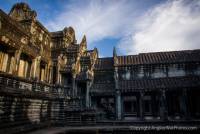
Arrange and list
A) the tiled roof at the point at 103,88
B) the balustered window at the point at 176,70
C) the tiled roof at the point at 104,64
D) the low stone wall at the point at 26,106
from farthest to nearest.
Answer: the tiled roof at the point at 104,64 → the balustered window at the point at 176,70 → the tiled roof at the point at 103,88 → the low stone wall at the point at 26,106

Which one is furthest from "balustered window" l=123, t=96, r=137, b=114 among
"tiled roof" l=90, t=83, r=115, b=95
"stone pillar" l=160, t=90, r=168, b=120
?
"stone pillar" l=160, t=90, r=168, b=120

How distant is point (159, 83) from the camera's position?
24.9 metres

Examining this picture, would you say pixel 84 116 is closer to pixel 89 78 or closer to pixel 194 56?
pixel 89 78

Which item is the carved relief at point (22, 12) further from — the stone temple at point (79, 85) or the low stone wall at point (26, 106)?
the low stone wall at point (26, 106)

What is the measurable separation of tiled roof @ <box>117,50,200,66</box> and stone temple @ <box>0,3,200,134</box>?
140 mm

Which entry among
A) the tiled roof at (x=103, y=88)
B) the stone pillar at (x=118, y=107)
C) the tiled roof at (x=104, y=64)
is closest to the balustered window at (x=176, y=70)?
the stone pillar at (x=118, y=107)

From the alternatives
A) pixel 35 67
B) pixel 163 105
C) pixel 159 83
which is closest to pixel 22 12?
pixel 35 67

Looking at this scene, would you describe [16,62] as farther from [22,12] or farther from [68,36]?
[68,36]

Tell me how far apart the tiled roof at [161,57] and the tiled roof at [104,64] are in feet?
5.93

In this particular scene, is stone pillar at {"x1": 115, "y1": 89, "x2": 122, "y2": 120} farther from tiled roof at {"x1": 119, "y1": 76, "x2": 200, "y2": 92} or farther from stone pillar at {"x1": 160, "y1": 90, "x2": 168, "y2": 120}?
stone pillar at {"x1": 160, "y1": 90, "x2": 168, "y2": 120}

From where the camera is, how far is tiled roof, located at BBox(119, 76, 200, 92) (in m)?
23.5

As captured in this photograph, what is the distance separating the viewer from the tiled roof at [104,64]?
29.4m

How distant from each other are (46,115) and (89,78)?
357 inches

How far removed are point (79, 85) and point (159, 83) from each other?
494 inches
